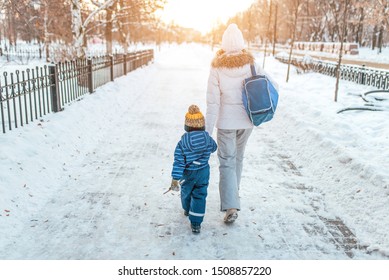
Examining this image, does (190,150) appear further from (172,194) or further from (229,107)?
(172,194)

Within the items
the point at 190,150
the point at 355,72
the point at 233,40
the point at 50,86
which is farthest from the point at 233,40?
the point at 355,72

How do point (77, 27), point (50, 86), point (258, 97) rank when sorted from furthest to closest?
point (77, 27)
point (50, 86)
point (258, 97)

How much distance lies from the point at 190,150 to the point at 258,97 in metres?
0.90

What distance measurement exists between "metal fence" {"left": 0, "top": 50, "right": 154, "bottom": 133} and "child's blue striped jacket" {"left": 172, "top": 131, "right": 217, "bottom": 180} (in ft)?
11.2

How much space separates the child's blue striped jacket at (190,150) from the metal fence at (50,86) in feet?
11.2

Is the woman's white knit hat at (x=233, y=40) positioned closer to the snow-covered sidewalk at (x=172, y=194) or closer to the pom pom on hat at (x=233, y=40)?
the pom pom on hat at (x=233, y=40)

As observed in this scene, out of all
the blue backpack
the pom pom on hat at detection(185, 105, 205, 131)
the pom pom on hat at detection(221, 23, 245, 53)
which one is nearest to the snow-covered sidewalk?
the pom pom on hat at detection(185, 105, 205, 131)

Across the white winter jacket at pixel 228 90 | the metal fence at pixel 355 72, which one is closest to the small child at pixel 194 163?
the white winter jacket at pixel 228 90

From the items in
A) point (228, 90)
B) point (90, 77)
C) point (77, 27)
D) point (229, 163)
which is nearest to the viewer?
point (228, 90)

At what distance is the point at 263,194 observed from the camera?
515cm

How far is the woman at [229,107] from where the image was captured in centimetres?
403

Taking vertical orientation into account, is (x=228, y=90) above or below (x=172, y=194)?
above

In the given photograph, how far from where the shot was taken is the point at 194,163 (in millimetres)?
3879
